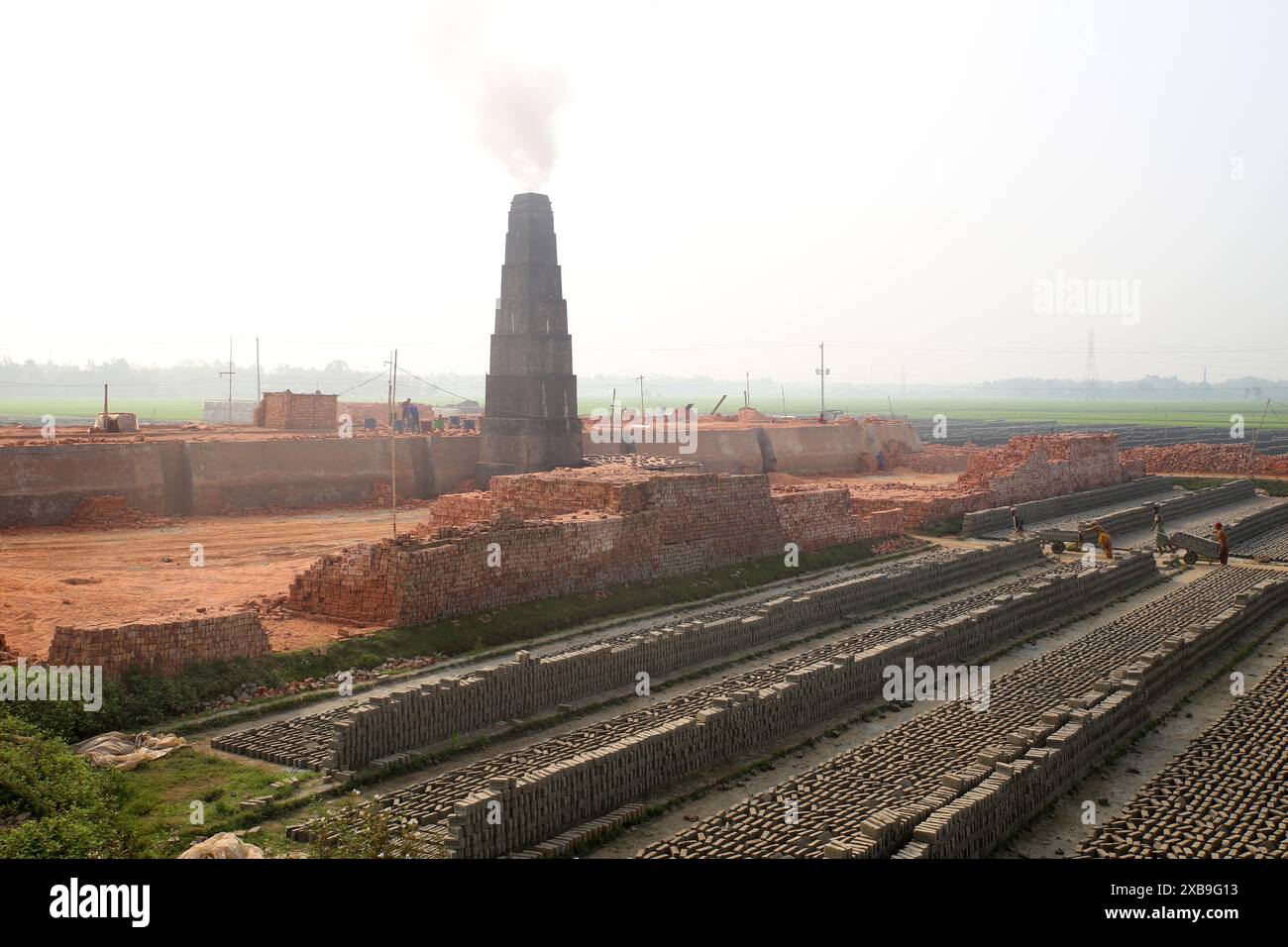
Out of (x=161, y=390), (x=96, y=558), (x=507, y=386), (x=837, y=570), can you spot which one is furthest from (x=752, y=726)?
(x=161, y=390)

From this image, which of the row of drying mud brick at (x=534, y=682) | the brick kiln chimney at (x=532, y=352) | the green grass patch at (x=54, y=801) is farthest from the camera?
the brick kiln chimney at (x=532, y=352)

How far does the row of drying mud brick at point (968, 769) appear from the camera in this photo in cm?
781

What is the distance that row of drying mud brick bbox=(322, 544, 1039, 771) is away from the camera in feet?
31.8

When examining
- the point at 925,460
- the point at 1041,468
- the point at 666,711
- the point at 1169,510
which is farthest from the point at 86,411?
the point at 666,711

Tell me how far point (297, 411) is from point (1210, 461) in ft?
101

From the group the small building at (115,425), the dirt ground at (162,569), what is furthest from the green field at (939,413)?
the dirt ground at (162,569)

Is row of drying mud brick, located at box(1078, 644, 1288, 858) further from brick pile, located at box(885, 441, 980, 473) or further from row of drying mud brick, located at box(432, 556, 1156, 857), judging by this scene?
brick pile, located at box(885, 441, 980, 473)

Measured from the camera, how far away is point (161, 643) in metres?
11.0

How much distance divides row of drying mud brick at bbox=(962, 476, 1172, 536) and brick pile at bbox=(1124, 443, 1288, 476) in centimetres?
311

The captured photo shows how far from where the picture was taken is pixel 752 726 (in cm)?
1037

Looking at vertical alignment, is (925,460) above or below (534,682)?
above

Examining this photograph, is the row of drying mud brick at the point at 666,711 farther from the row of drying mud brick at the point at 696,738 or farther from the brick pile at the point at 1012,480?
the brick pile at the point at 1012,480

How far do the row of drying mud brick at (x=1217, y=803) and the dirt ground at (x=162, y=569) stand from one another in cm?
867

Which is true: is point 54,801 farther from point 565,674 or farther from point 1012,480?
point 1012,480
